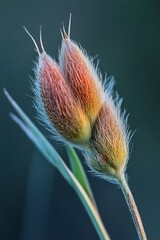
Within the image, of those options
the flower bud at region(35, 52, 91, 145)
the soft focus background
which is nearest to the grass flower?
the flower bud at region(35, 52, 91, 145)

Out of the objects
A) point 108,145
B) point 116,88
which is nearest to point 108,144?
point 108,145

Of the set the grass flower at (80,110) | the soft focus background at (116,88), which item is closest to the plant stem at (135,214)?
the grass flower at (80,110)

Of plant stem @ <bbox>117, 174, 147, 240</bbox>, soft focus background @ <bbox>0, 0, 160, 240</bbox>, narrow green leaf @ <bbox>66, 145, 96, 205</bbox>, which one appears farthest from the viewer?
soft focus background @ <bbox>0, 0, 160, 240</bbox>

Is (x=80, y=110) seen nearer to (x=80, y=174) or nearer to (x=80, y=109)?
(x=80, y=109)

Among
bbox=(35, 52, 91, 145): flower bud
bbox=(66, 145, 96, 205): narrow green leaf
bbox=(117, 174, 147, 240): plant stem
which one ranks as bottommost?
bbox=(117, 174, 147, 240): plant stem

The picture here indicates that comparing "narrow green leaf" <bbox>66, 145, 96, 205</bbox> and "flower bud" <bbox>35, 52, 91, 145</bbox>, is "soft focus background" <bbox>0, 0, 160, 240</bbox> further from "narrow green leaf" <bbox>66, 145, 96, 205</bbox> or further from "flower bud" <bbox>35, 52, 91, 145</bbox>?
"flower bud" <bbox>35, 52, 91, 145</bbox>

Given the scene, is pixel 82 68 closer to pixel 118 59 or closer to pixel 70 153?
pixel 70 153
